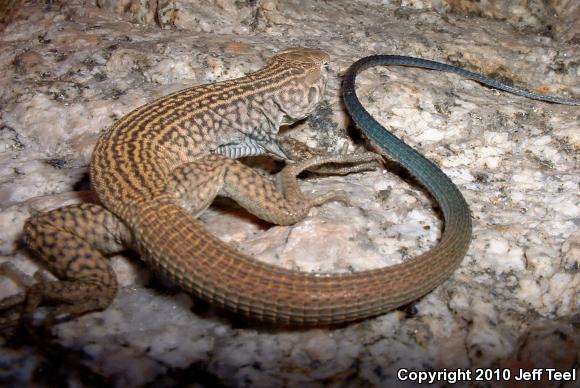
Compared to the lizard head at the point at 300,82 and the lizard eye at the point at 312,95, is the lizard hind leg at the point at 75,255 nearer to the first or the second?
the lizard head at the point at 300,82

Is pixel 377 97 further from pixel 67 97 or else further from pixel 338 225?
pixel 67 97

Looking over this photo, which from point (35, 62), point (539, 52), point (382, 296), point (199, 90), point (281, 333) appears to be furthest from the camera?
point (539, 52)

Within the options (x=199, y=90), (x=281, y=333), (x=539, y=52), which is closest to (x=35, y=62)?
(x=199, y=90)

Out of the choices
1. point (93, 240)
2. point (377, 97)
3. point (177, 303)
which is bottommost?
point (177, 303)

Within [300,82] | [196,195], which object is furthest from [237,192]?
[300,82]

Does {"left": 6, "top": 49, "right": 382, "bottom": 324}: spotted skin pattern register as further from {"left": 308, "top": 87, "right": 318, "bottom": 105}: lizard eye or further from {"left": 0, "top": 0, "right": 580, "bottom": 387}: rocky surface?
{"left": 0, "top": 0, "right": 580, "bottom": 387}: rocky surface

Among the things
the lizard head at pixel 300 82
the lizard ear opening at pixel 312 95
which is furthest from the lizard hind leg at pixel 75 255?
the lizard ear opening at pixel 312 95

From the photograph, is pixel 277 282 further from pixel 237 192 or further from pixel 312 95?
pixel 312 95

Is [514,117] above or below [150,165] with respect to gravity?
above

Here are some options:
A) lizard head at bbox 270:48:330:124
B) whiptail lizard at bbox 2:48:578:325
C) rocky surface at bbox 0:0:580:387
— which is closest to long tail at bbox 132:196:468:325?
whiptail lizard at bbox 2:48:578:325
